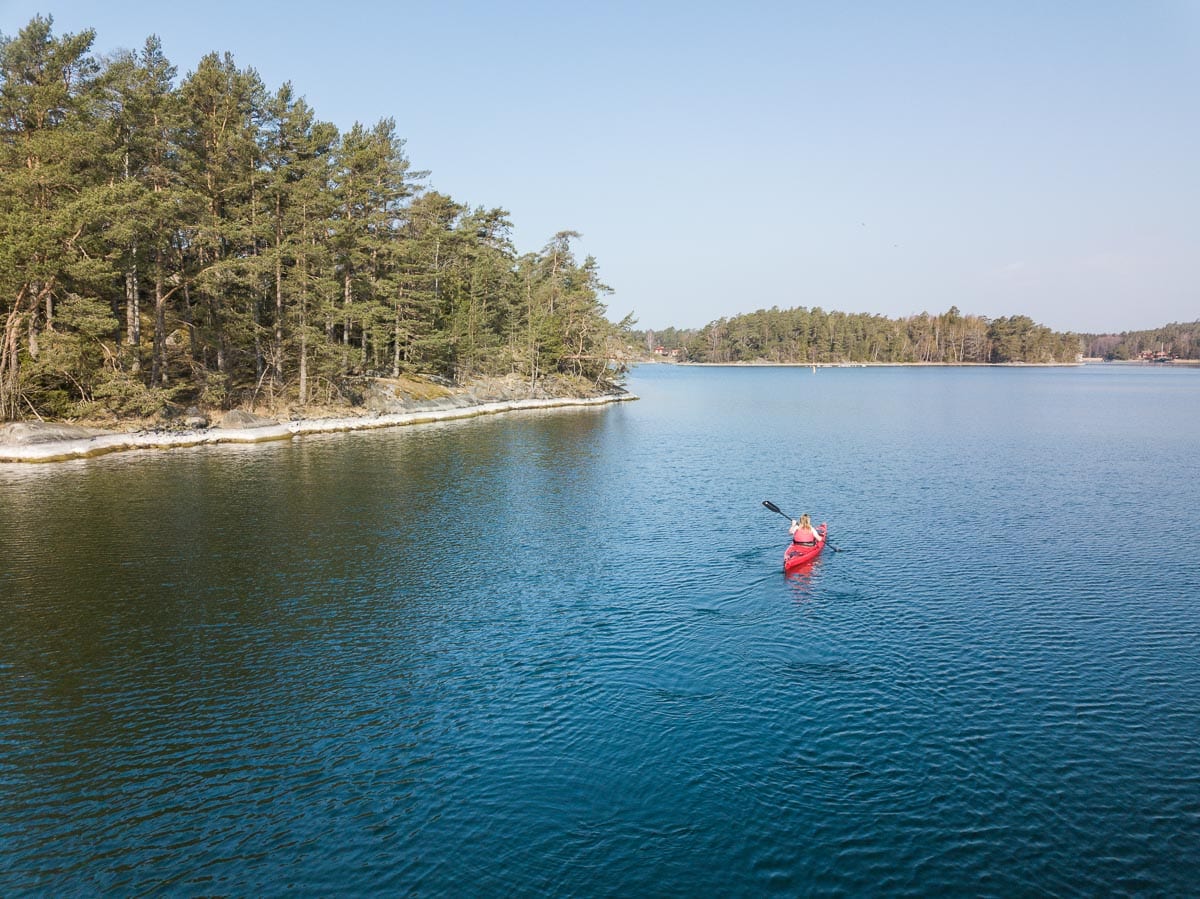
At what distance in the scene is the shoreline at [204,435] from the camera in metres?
50.8

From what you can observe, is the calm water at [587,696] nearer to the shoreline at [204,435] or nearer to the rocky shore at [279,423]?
the shoreline at [204,435]

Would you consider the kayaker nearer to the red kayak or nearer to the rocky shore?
the red kayak

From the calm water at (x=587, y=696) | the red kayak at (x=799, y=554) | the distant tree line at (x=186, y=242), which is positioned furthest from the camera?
the distant tree line at (x=186, y=242)

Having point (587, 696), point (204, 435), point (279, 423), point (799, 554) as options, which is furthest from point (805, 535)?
point (279, 423)

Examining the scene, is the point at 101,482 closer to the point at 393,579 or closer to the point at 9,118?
the point at 393,579

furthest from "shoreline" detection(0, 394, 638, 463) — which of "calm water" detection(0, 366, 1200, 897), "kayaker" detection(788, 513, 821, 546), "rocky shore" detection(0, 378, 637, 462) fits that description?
"kayaker" detection(788, 513, 821, 546)

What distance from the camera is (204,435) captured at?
61.7m

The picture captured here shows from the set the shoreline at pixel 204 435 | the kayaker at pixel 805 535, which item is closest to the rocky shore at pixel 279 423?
the shoreline at pixel 204 435

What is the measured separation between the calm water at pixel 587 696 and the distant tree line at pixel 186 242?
53.2 ft

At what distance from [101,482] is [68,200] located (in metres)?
22.0

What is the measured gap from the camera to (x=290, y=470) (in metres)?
50.9

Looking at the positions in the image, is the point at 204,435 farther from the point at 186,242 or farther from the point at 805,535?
the point at 805,535

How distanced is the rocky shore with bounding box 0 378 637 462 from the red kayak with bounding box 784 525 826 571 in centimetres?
5193

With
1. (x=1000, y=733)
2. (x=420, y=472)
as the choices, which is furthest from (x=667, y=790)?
(x=420, y=472)
